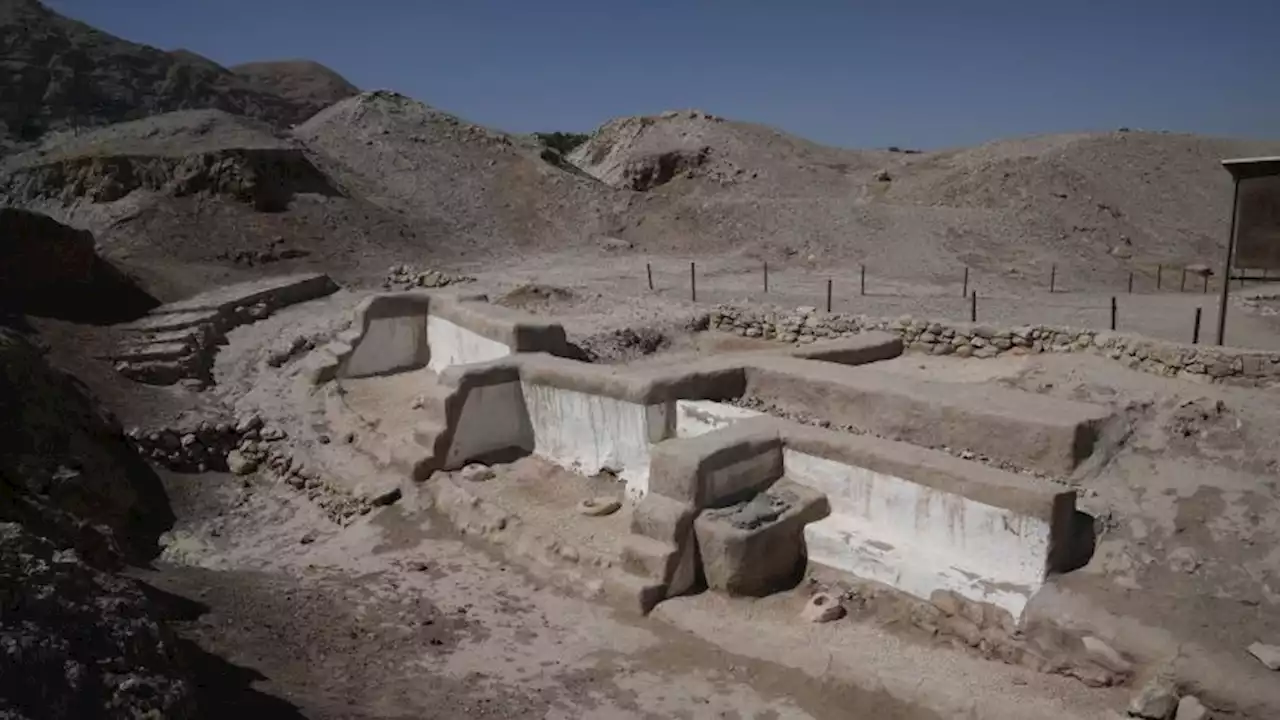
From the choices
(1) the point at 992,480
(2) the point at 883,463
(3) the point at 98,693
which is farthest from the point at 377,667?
(1) the point at 992,480

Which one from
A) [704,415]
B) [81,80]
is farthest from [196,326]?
[81,80]

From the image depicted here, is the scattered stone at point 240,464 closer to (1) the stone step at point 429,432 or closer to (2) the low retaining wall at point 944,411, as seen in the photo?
(1) the stone step at point 429,432

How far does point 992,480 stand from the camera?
6.47 meters

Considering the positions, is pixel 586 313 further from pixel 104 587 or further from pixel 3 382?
pixel 104 587

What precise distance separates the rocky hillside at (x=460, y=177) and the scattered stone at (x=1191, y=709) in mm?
19121

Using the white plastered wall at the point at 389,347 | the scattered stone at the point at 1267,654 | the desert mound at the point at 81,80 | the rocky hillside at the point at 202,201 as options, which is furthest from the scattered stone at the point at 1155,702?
the desert mound at the point at 81,80

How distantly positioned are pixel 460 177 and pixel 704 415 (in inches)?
751

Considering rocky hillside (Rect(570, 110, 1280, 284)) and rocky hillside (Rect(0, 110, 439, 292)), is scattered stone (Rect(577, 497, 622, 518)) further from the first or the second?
rocky hillside (Rect(570, 110, 1280, 284))

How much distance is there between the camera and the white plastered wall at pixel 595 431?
29.0 ft

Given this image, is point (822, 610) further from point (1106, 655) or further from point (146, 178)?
point (146, 178)

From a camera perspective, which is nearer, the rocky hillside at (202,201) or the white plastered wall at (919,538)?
the white plastered wall at (919,538)

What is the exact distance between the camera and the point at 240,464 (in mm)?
10438

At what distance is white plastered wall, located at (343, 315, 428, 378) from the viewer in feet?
41.1

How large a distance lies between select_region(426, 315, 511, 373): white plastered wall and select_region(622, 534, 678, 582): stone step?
13.1 ft
